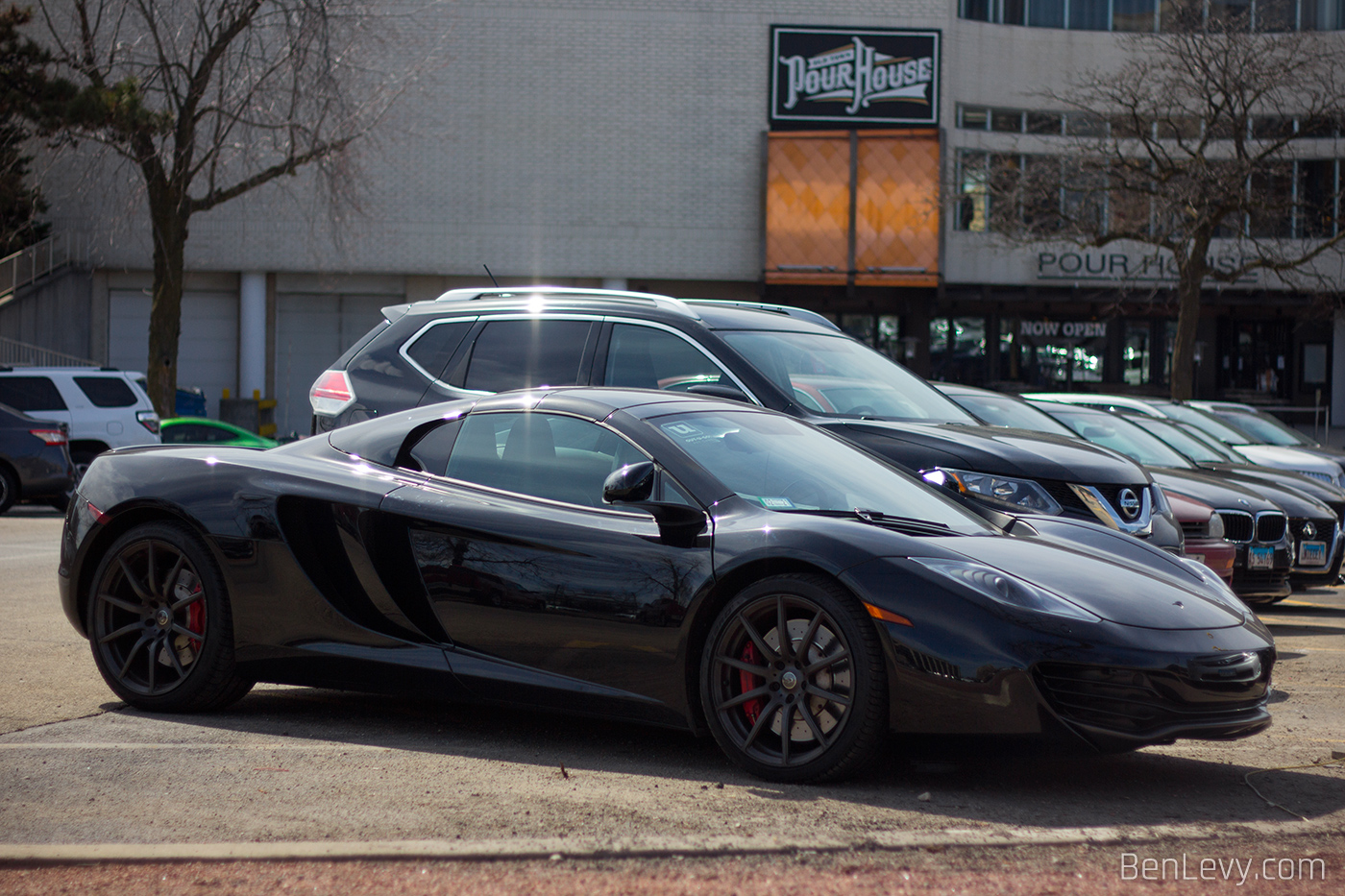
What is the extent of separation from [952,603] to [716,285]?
34.7 metres

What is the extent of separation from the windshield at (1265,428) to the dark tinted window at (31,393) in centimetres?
1542

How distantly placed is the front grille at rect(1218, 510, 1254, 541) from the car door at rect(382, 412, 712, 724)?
21.0 feet

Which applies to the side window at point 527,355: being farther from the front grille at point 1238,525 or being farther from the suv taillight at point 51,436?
the suv taillight at point 51,436

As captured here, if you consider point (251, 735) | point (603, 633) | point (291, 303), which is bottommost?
point (251, 735)

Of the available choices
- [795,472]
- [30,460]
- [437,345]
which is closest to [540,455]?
[795,472]

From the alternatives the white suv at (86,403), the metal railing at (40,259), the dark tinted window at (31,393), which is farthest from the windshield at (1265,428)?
the metal railing at (40,259)

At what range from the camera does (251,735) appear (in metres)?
4.95

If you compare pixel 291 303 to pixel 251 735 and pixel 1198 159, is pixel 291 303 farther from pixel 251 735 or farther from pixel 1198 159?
pixel 251 735

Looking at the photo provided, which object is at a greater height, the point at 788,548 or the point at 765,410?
the point at 765,410

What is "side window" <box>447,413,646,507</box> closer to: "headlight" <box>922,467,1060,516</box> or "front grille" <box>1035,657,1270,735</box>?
"front grille" <box>1035,657,1270,735</box>

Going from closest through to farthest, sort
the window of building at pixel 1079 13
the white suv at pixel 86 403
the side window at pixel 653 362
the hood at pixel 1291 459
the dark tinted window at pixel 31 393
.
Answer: the side window at pixel 653 362 → the hood at pixel 1291 459 → the dark tinted window at pixel 31 393 → the white suv at pixel 86 403 → the window of building at pixel 1079 13

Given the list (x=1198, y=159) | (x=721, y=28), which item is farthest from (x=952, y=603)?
(x=721, y=28)

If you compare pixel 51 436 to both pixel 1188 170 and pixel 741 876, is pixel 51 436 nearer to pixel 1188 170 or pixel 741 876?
pixel 741 876

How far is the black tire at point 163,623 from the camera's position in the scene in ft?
17.1
